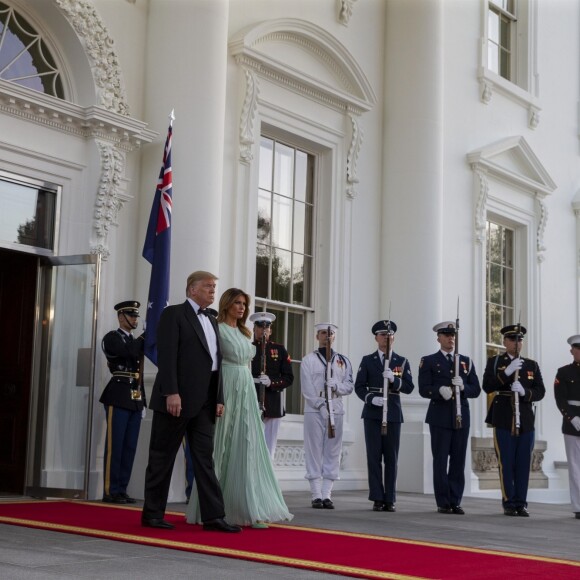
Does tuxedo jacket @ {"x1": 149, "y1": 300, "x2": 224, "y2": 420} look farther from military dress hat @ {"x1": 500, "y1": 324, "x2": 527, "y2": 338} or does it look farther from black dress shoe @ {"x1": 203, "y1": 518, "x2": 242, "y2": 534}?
military dress hat @ {"x1": 500, "y1": 324, "x2": 527, "y2": 338}

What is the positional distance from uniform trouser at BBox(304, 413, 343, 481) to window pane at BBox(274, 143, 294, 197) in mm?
3003

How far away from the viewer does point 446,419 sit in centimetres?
938

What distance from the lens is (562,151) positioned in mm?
16141

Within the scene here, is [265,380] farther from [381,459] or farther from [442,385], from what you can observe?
[442,385]

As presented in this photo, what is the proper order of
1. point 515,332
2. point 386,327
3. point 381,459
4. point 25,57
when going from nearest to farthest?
point 25,57, point 381,459, point 386,327, point 515,332

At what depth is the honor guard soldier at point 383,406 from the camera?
29.8 feet

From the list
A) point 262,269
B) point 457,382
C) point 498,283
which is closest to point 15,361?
point 262,269

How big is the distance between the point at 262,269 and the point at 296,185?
118cm

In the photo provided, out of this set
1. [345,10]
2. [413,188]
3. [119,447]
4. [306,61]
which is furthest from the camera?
[413,188]

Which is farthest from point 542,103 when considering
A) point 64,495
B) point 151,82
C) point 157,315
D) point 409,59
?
point 64,495

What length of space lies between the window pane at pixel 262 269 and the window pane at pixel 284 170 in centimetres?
71

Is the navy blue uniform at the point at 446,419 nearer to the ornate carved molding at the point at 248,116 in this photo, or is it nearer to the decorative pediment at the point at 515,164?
the ornate carved molding at the point at 248,116

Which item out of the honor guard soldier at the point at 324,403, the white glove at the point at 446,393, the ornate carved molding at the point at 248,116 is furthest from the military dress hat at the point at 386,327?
the ornate carved molding at the point at 248,116

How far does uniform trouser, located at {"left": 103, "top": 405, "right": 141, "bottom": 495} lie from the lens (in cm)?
859
